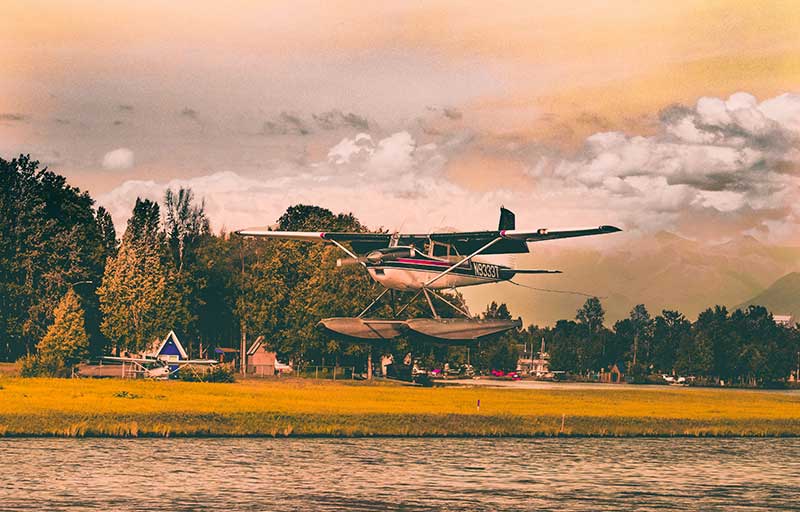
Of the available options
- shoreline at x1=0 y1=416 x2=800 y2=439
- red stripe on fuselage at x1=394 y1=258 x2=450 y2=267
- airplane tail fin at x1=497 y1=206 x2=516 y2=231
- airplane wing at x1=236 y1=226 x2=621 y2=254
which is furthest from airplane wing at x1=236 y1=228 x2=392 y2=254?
shoreline at x1=0 y1=416 x2=800 y2=439

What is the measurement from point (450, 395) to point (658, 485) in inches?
1594

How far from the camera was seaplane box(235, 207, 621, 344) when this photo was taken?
63.0m

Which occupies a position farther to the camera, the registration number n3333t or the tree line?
the tree line

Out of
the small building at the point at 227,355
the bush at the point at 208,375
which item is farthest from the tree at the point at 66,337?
the small building at the point at 227,355

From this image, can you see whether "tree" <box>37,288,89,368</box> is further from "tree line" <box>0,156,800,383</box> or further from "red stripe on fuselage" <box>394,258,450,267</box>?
"red stripe on fuselage" <box>394,258,450,267</box>

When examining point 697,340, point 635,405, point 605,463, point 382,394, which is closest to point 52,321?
point 382,394

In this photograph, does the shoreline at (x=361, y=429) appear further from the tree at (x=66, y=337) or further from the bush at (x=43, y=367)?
the tree at (x=66, y=337)

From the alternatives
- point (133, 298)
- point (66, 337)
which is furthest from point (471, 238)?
point (133, 298)

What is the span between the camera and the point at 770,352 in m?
186

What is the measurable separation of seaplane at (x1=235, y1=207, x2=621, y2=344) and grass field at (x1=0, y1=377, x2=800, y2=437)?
15.9 feet

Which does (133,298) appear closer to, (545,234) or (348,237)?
(348,237)

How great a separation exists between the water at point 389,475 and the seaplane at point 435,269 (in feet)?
19.9

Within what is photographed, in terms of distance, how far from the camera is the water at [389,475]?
38156 millimetres

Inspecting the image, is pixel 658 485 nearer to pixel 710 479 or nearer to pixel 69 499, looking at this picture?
pixel 710 479
